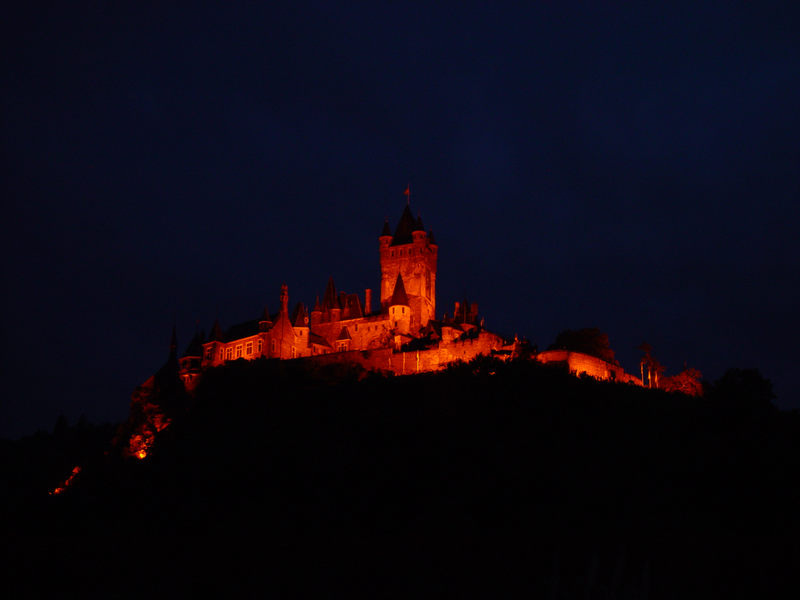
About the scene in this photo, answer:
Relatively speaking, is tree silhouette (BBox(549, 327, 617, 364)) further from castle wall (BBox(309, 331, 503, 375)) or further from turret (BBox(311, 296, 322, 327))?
turret (BBox(311, 296, 322, 327))

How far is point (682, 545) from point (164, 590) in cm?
2166

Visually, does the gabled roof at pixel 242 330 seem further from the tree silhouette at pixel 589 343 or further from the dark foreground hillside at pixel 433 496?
the tree silhouette at pixel 589 343

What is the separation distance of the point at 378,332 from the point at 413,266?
1039cm

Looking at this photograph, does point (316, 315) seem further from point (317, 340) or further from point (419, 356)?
point (419, 356)

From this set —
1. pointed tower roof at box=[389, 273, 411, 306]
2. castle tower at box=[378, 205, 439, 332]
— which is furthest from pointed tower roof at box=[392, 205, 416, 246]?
pointed tower roof at box=[389, 273, 411, 306]

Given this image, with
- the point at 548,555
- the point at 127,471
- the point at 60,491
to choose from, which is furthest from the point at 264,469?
the point at 548,555

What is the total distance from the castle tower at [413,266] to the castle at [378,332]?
0.31 feet

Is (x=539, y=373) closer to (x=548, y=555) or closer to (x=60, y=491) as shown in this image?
(x=548, y=555)

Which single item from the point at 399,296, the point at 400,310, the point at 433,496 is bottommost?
the point at 433,496

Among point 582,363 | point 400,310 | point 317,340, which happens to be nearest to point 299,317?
point 317,340

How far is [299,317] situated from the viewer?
73625 mm

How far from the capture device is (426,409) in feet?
192

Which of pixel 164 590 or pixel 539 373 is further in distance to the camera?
pixel 539 373

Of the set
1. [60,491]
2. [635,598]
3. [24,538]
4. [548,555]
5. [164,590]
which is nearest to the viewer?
[635,598]
